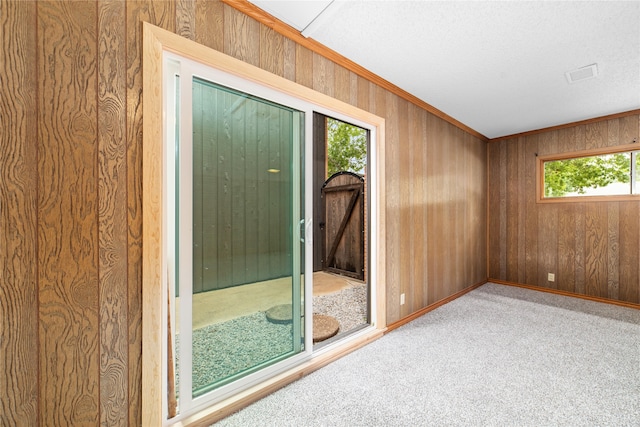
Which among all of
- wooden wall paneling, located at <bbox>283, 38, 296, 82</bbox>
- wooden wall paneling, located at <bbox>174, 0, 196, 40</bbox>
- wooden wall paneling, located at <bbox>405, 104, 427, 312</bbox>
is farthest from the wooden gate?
wooden wall paneling, located at <bbox>174, 0, 196, 40</bbox>

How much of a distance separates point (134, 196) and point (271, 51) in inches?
47.1

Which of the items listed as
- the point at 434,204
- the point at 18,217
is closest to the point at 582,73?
the point at 434,204

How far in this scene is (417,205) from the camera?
2.96 m

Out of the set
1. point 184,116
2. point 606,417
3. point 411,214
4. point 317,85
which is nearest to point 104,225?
point 184,116

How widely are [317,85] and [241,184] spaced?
3.12 ft

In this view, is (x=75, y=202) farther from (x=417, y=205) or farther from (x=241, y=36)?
(x=417, y=205)

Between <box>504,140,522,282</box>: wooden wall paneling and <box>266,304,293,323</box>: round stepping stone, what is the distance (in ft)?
13.0

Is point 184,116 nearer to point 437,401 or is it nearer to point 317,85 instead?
point 317,85

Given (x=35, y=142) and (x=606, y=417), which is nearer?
(x=35, y=142)

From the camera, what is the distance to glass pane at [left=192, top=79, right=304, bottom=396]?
153cm

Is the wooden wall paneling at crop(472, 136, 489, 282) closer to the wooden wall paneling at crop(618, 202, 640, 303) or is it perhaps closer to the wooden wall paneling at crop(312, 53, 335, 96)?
the wooden wall paneling at crop(618, 202, 640, 303)

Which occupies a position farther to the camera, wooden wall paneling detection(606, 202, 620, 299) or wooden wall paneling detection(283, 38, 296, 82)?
wooden wall paneling detection(606, 202, 620, 299)

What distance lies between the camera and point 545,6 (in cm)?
161

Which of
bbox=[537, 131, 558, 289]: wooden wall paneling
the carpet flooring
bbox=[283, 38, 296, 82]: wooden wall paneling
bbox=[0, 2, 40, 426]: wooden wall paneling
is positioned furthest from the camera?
bbox=[537, 131, 558, 289]: wooden wall paneling
